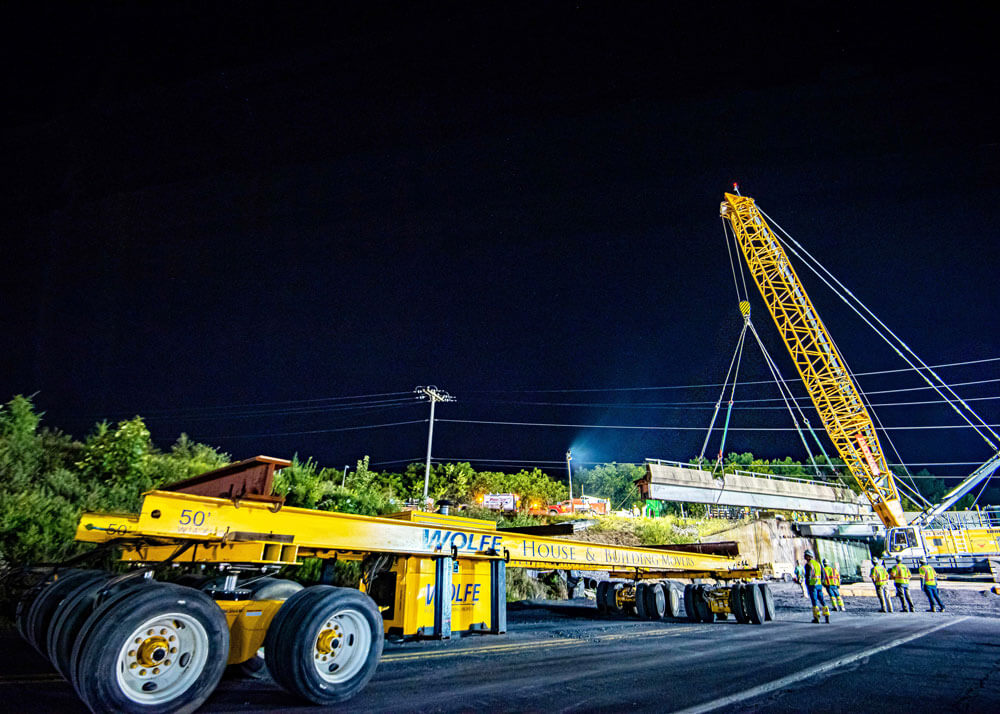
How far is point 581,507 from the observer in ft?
245

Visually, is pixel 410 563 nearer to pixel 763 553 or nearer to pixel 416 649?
pixel 416 649

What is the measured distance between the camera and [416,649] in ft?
28.5

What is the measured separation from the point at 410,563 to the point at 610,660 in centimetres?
326

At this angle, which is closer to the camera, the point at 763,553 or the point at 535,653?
the point at 535,653

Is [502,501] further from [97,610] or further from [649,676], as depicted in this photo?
[97,610]

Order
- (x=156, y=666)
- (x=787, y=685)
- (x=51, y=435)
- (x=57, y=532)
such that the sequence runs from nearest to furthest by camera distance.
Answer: (x=156, y=666), (x=787, y=685), (x=57, y=532), (x=51, y=435)

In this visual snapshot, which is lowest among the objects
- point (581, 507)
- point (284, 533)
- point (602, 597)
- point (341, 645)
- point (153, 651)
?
point (602, 597)

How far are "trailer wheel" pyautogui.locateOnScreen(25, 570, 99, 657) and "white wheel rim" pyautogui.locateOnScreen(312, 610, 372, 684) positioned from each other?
307cm

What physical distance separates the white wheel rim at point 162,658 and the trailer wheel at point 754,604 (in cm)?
1341

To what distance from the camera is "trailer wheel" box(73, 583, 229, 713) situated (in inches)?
161

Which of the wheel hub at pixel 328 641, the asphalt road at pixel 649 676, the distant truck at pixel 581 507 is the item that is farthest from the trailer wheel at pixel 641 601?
the distant truck at pixel 581 507

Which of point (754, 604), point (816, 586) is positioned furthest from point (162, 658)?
point (816, 586)

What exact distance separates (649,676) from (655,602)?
28.0 ft

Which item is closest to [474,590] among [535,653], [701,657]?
[535,653]
